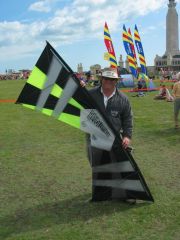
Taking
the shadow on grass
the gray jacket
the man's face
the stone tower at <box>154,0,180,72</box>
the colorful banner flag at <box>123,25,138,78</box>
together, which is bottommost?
the shadow on grass

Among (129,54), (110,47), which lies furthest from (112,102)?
(129,54)

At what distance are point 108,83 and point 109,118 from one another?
1.67ft

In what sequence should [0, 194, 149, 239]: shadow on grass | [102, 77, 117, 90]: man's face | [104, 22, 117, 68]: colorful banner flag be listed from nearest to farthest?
[0, 194, 149, 239]: shadow on grass, [102, 77, 117, 90]: man's face, [104, 22, 117, 68]: colorful banner flag

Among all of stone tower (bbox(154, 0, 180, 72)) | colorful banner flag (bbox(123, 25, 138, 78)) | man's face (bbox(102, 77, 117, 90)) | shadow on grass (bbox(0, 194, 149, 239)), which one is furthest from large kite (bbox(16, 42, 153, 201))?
stone tower (bbox(154, 0, 180, 72))

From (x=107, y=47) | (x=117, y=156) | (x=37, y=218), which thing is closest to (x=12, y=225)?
(x=37, y=218)

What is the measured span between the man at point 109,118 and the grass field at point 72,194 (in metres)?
0.24

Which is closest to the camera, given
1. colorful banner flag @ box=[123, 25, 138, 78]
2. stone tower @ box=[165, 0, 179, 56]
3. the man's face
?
the man's face

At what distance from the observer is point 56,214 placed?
540 centimetres

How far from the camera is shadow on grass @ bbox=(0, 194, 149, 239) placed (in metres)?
5.03

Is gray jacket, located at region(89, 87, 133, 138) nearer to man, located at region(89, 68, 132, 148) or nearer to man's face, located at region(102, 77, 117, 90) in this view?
man, located at region(89, 68, 132, 148)

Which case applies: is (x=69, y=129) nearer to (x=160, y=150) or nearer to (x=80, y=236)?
(x=160, y=150)

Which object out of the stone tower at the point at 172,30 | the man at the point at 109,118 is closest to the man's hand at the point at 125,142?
A: the man at the point at 109,118

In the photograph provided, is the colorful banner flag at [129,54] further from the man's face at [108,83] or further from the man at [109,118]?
the man's face at [108,83]

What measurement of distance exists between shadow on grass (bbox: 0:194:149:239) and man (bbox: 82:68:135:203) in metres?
0.20
